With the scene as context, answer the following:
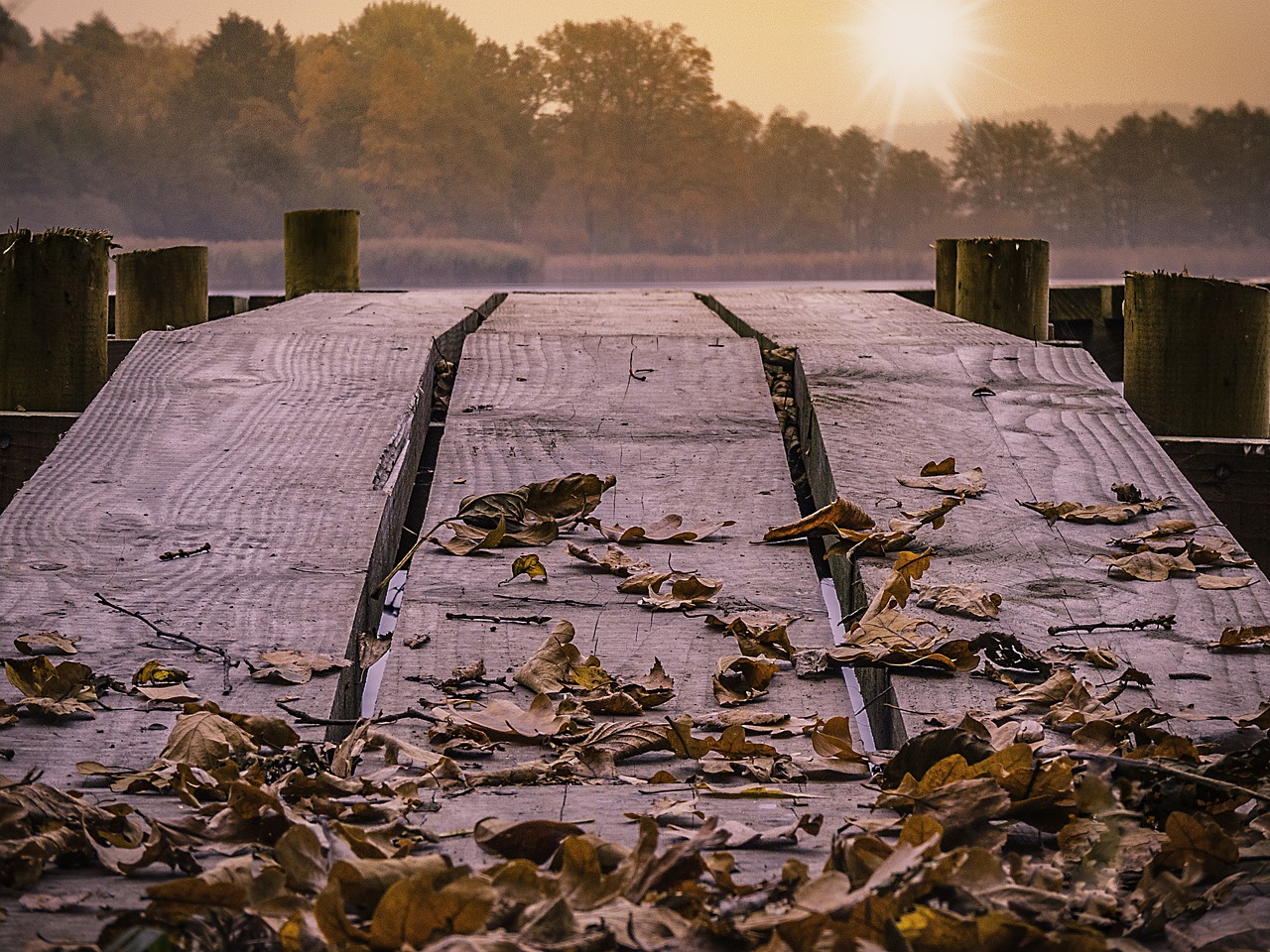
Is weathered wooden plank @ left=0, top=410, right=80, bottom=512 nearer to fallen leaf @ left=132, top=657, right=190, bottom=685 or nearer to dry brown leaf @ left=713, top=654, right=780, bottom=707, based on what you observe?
fallen leaf @ left=132, top=657, right=190, bottom=685

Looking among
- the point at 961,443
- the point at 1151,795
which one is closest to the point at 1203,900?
the point at 1151,795

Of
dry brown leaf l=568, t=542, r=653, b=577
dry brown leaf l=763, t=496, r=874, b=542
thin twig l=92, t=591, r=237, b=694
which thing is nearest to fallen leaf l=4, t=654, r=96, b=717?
thin twig l=92, t=591, r=237, b=694

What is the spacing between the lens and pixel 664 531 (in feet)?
8.71

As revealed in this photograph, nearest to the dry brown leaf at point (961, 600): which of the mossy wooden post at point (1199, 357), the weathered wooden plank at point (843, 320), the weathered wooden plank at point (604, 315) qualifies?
the weathered wooden plank at point (843, 320)

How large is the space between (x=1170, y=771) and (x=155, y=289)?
19.4ft

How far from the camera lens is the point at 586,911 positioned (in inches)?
52.0

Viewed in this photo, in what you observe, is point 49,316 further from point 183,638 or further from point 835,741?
point 835,741

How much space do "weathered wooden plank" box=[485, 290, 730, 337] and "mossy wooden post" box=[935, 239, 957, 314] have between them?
1.63 m

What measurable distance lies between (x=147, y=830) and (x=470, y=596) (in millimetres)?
904

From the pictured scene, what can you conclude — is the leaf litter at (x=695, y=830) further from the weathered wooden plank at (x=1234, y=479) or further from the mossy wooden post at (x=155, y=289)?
the mossy wooden post at (x=155, y=289)

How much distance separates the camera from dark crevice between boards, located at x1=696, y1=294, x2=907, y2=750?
209cm

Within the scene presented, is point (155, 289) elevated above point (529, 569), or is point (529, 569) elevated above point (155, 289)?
point (155, 289)

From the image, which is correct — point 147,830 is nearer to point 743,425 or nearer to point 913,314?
point 743,425

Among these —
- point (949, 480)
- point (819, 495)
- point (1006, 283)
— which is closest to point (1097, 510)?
point (949, 480)
